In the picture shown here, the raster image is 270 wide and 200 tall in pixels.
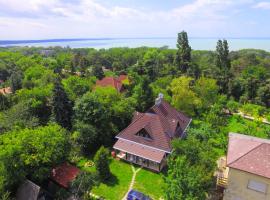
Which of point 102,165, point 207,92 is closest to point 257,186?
point 102,165

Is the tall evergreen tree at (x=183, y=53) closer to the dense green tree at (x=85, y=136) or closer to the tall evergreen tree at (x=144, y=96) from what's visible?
the tall evergreen tree at (x=144, y=96)

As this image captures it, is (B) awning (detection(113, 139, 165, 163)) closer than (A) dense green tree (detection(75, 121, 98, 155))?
Yes

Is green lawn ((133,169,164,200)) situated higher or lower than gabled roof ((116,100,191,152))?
lower

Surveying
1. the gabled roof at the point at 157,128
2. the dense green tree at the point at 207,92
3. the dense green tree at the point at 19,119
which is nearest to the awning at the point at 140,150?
the gabled roof at the point at 157,128

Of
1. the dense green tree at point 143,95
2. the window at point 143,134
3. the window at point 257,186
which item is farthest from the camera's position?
the dense green tree at point 143,95

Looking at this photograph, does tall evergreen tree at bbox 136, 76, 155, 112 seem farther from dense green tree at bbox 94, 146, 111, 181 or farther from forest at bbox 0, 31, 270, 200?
dense green tree at bbox 94, 146, 111, 181

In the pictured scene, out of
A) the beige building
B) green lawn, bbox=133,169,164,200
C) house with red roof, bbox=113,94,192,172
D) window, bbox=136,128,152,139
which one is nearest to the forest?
green lawn, bbox=133,169,164,200
